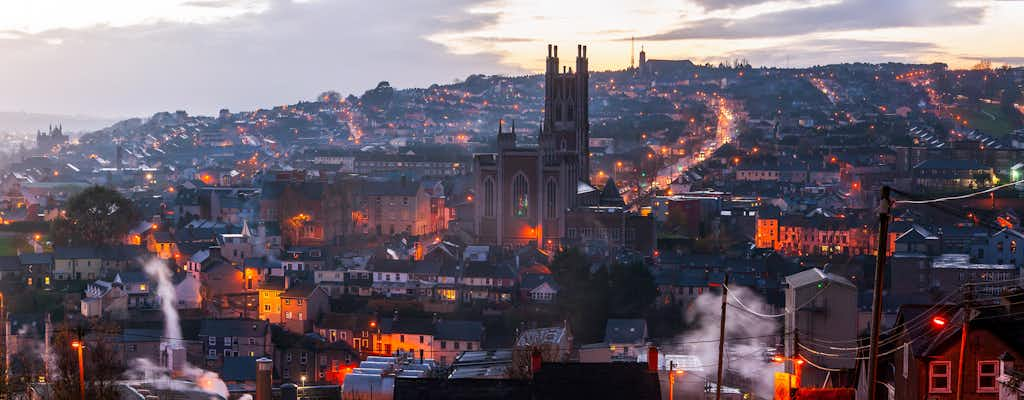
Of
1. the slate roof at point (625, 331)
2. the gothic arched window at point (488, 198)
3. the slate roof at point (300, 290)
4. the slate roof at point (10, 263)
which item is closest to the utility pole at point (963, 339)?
the slate roof at point (625, 331)

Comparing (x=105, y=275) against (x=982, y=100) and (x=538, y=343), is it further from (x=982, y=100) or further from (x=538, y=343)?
(x=982, y=100)

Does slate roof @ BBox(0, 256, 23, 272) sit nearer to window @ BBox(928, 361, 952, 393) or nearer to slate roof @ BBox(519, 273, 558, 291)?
slate roof @ BBox(519, 273, 558, 291)

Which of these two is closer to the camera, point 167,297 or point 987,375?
point 987,375

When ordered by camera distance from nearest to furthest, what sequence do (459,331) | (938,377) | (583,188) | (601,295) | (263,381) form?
1. (938,377)
2. (263,381)
3. (459,331)
4. (601,295)
5. (583,188)

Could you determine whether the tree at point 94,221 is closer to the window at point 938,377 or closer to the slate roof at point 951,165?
the slate roof at point 951,165

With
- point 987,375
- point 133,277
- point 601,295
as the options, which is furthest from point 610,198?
point 987,375

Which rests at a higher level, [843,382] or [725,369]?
[843,382]

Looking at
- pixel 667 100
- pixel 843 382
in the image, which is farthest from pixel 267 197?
pixel 667 100

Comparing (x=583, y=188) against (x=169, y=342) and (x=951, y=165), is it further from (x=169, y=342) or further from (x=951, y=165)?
(x=169, y=342)
